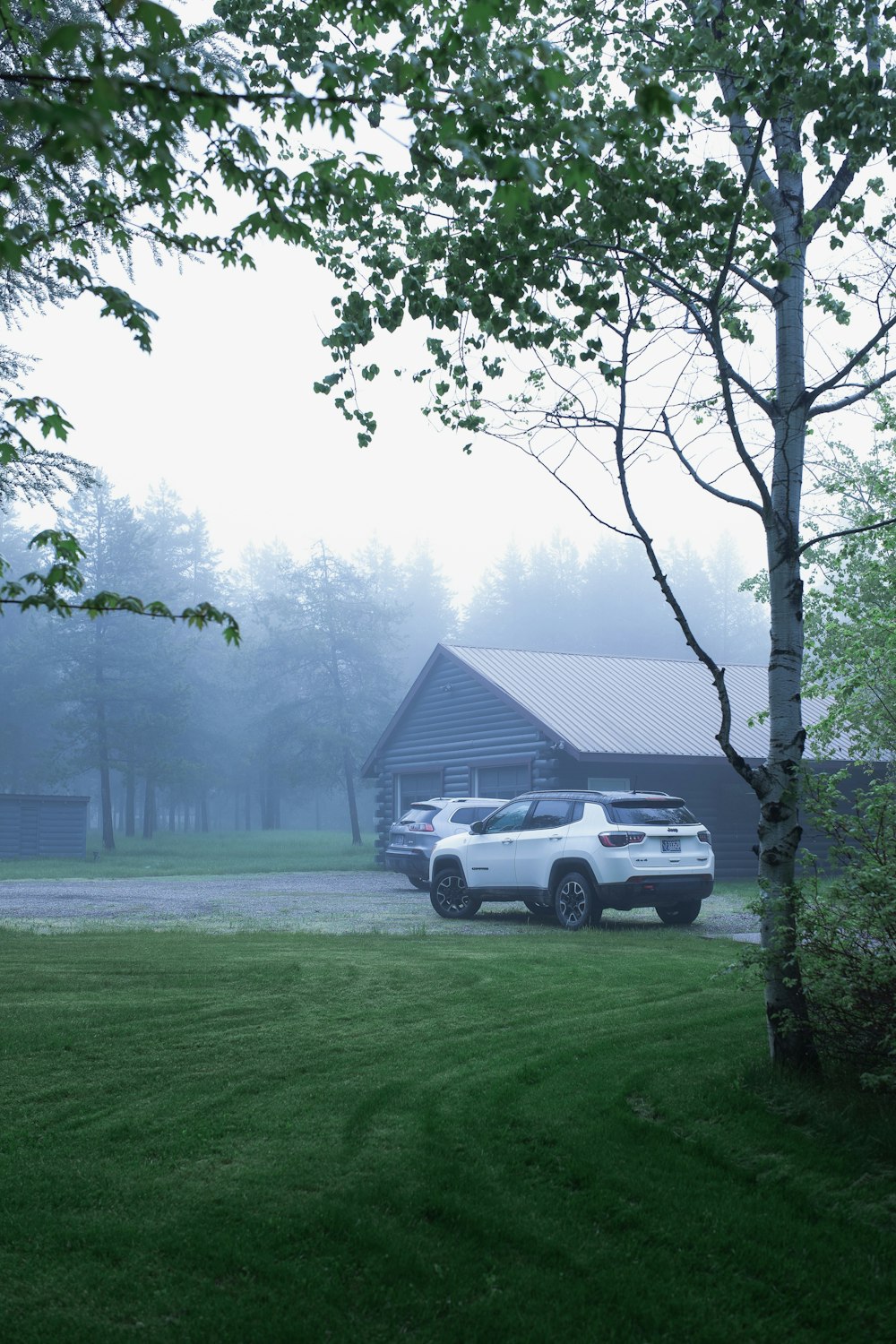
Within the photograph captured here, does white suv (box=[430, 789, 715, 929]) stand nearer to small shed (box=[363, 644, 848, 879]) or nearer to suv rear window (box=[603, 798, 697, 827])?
suv rear window (box=[603, 798, 697, 827])

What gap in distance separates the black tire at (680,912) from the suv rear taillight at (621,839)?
1.64 metres

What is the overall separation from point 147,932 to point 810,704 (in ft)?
71.7

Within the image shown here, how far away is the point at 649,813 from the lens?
15461mm

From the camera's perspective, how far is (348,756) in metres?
54.3

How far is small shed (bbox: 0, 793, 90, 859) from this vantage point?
3919cm

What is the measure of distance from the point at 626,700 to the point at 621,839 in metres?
14.2

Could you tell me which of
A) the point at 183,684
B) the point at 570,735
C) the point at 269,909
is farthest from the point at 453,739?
the point at 183,684

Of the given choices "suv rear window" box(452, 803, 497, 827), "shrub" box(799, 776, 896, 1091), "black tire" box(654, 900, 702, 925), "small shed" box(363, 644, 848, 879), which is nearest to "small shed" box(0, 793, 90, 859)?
"small shed" box(363, 644, 848, 879)

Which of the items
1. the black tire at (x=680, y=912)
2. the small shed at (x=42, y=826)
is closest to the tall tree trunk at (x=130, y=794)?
the small shed at (x=42, y=826)

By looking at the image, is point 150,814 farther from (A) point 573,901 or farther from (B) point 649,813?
(B) point 649,813

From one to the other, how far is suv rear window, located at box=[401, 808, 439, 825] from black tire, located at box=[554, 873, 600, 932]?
→ 7.59m

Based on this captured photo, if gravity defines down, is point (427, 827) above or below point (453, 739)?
below

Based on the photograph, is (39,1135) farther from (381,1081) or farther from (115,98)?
(115,98)

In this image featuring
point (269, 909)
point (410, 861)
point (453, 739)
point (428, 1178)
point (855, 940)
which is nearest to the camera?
point (428, 1178)
